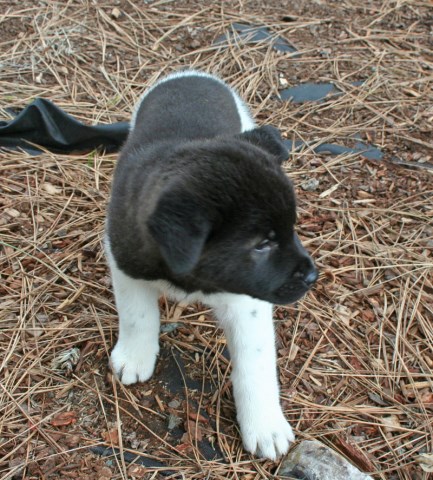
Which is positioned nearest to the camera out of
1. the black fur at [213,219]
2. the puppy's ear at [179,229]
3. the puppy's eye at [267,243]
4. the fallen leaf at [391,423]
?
the puppy's ear at [179,229]

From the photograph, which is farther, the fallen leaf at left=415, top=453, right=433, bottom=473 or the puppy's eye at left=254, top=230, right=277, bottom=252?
the fallen leaf at left=415, top=453, right=433, bottom=473

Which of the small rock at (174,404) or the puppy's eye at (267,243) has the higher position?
the puppy's eye at (267,243)

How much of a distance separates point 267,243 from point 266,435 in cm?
116

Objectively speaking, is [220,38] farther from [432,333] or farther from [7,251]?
[432,333]

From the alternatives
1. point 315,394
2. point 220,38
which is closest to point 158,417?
point 315,394

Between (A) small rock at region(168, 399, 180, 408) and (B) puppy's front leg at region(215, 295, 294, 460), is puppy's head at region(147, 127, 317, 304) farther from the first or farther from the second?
(A) small rock at region(168, 399, 180, 408)

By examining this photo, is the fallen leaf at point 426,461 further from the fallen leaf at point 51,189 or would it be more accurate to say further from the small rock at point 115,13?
the small rock at point 115,13

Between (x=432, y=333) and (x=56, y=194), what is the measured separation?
3.14 m

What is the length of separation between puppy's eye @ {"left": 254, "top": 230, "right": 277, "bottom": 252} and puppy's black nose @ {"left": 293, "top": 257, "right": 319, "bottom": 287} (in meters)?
0.21

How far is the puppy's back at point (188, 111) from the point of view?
438 cm

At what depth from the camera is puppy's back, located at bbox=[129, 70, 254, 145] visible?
4.38 m

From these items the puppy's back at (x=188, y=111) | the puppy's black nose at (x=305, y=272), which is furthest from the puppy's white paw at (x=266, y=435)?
the puppy's back at (x=188, y=111)

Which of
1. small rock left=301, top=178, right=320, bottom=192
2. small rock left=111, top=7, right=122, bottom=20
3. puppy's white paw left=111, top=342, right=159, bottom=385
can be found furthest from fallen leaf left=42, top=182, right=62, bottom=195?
small rock left=111, top=7, right=122, bottom=20

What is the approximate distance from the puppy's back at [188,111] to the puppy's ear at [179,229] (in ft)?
3.89
